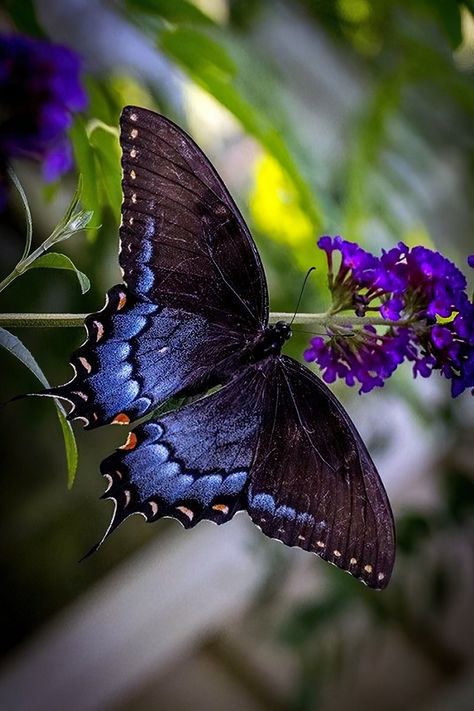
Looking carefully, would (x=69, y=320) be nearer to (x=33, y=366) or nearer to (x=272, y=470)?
(x=33, y=366)

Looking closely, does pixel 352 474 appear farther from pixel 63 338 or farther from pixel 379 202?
pixel 379 202

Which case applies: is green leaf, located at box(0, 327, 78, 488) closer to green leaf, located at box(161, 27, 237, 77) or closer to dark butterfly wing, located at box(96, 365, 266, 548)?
dark butterfly wing, located at box(96, 365, 266, 548)

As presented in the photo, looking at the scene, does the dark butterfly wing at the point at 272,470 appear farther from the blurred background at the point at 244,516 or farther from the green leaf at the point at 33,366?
the blurred background at the point at 244,516

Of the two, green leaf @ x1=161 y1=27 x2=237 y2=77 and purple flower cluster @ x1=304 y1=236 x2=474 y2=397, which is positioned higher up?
green leaf @ x1=161 y1=27 x2=237 y2=77

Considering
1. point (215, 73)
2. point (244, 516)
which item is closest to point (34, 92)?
point (215, 73)

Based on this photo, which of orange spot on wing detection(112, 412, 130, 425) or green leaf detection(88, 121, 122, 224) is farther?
green leaf detection(88, 121, 122, 224)

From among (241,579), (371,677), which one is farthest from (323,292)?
(371,677)

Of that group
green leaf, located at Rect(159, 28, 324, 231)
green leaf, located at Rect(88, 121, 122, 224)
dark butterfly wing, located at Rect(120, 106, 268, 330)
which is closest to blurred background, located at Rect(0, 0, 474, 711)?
green leaf, located at Rect(159, 28, 324, 231)
